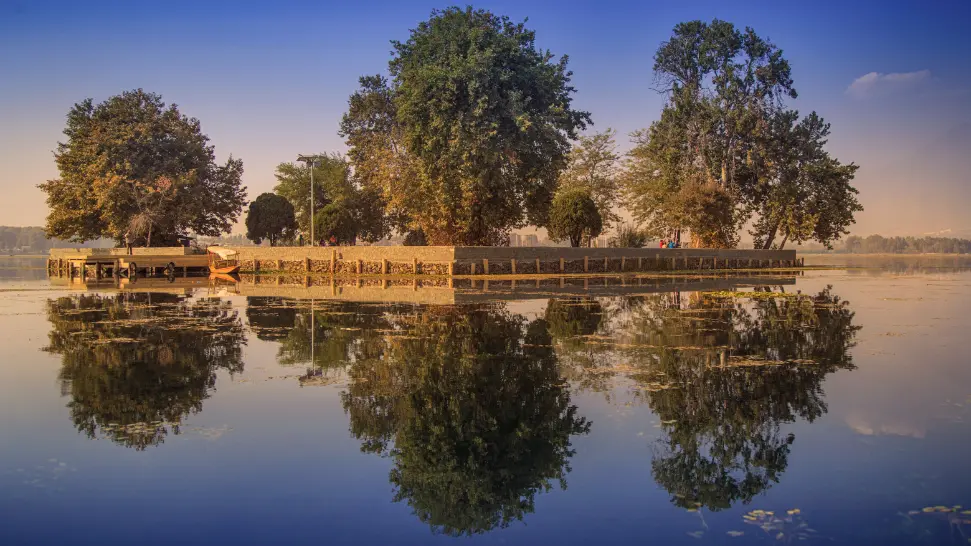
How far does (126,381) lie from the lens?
1129 centimetres

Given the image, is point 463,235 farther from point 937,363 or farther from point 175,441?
point 175,441

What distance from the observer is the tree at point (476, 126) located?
4178 centimetres

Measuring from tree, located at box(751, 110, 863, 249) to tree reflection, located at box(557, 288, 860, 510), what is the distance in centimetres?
4141

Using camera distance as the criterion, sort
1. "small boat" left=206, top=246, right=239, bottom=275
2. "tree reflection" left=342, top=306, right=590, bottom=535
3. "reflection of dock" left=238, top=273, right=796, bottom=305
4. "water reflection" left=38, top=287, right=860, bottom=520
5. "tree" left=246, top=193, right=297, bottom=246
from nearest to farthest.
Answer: "tree reflection" left=342, top=306, right=590, bottom=535
"water reflection" left=38, top=287, right=860, bottom=520
"reflection of dock" left=238, top=273, right=796, bottom=305
"small boat" left=206, top=246, right=239, bottom=275
"tree" left=246, top=193, right=297, bottom=246

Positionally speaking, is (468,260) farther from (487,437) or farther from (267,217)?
(487,437)

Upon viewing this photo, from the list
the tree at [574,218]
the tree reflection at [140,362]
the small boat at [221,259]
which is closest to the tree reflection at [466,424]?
the tree reflection at [140,362]

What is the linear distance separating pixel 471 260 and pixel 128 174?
108 ft

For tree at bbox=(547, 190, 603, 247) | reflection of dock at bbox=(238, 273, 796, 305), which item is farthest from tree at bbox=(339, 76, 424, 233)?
reflection of dock at bbox=(238, 273, 796, 305)

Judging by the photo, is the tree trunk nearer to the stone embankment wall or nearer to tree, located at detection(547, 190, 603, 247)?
the stone embankment wall

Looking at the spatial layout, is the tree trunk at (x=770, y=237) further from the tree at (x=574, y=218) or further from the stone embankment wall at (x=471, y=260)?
the tree at (x=574, y=218)

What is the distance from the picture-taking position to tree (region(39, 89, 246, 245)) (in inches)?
2318

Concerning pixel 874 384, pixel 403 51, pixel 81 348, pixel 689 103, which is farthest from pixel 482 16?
pixel 874 384

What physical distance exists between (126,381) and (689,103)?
182ft

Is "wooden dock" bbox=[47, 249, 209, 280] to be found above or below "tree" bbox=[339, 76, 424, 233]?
below
